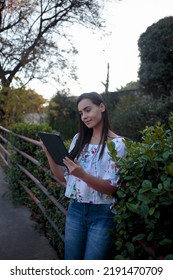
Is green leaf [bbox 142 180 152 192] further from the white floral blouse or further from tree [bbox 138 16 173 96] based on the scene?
tree [bbox 138 16 173 96]

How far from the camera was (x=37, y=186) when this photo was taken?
4.22 meters

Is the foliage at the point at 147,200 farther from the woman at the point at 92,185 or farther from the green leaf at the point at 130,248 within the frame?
the woman at the point at 92,185

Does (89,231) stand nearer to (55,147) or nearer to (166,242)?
(55,147)

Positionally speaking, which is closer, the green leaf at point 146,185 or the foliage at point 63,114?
the green leaf at point 146,185

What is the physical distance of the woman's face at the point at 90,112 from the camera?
1.89 metres

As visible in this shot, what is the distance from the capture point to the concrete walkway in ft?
10.1

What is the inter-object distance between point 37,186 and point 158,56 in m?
8.24

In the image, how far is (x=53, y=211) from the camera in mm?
3357

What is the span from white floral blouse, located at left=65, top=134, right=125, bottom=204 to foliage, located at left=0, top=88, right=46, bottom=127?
8.90 m

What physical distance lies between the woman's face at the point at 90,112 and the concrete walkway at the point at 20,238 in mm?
1737

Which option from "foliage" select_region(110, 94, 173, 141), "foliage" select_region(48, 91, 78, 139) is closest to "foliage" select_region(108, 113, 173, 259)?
"foliage" select_region(110, 94, 173, 141)

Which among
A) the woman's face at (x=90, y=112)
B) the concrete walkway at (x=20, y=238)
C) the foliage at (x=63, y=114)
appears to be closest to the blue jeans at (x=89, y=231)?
the woman's face at (x=90, y=112)

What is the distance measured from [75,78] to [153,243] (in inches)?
492

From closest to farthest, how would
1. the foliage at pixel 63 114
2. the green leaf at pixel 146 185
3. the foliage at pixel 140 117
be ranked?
the green leaf at pixel 146 185, the foliage at pixel 140 117, the foliage at pixel 63 114
